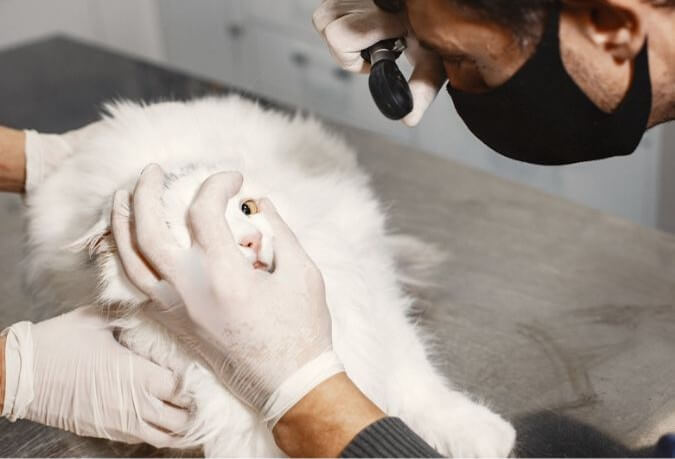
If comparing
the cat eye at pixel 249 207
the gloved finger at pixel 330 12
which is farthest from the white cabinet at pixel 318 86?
the cat eye at pixel 249 207

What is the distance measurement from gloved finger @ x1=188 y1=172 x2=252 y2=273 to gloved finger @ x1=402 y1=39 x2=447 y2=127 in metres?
0.27

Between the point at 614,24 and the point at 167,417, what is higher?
the point at 614,24

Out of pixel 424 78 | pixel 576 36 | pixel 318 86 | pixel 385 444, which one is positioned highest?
pixel 576 36

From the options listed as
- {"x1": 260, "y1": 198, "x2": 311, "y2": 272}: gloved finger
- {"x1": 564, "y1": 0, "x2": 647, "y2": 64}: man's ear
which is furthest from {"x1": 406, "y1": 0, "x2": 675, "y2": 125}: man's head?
{"x1": 260, "y1": 198, "x2": 311, "y2": 272}: gloved finger

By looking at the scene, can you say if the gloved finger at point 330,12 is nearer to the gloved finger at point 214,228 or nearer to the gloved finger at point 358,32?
the gloved finger at point 358,32

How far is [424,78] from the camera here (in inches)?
44.1

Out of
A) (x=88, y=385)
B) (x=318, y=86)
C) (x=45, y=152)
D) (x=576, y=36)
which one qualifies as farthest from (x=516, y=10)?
(x=318, y=86)

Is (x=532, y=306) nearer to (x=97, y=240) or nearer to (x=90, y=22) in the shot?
(x=97, y=240)

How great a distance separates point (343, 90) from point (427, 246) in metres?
1.60

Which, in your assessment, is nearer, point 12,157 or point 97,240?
point 97,240

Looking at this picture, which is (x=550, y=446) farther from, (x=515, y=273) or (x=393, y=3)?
(x=393, y=3)

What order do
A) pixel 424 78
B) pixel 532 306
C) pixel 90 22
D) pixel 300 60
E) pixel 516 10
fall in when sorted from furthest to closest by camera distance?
1. pixel 90 22
2. pixel 300 60
3. pixel 532 306
4. pixel 424 78
5. pixel 516 10

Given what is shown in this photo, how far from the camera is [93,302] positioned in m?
1.18

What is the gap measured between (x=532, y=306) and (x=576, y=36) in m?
0.55
